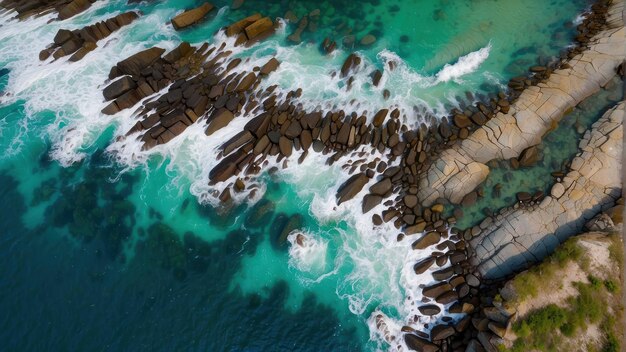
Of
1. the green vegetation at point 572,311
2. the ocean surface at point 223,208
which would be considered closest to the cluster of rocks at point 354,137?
the ocean surface at point 223,208

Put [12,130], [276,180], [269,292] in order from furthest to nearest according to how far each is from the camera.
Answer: [12,130] < [276,180] < [269,292]

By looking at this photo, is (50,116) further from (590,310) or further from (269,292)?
(590,310)

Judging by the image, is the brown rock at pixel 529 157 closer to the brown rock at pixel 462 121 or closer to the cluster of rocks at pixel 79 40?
the brown rock at pixel 462 121

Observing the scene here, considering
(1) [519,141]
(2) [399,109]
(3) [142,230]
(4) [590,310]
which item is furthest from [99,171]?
(4) [590,310]

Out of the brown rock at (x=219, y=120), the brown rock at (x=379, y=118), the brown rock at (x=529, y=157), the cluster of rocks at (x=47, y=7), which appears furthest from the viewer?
the cluster of rocks at (x=47, y=7)

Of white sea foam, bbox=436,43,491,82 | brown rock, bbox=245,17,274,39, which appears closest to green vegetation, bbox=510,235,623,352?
white sea foam, bbox=436,43,491,82

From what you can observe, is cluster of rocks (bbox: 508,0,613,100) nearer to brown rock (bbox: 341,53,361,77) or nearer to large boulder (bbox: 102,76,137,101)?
brown rock (bbox: 341,53,361,77)

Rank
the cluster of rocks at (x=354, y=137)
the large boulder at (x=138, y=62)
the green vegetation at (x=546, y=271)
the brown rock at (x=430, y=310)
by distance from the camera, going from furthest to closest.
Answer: the large boulder at (x=138, y=62), the cluster of rocks at (x=354, y=137), the brown rock at (x=430, y=310), the green vegetation at (x=546, y=271)
